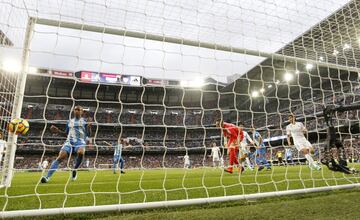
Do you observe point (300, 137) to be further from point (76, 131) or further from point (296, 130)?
point (76, 131)

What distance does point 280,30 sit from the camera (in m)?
5.52

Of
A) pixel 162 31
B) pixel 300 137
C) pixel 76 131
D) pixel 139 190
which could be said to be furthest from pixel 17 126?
pixel 300 137

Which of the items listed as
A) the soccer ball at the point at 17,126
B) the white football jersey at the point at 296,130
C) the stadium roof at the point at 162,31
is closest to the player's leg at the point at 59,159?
the soccer ball at the point at 17,126

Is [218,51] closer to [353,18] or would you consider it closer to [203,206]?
[203,206]

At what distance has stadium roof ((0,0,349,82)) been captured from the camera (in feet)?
12.3

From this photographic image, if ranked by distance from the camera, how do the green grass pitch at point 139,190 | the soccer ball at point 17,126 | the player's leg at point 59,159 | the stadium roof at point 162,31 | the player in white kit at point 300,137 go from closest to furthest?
the green grass pitch at point 139,190, the stadium roof at point 162,31, the soccer ball at point 17,126, the player's leg at point 59,159, the player in white kit at point 300,137

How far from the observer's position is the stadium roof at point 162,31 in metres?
3.75

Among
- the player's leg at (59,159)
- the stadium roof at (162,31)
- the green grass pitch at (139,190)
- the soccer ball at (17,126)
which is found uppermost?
the stadium roof at (162,31)

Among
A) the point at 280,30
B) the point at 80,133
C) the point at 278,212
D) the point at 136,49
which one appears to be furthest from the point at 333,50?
the point at 80,133

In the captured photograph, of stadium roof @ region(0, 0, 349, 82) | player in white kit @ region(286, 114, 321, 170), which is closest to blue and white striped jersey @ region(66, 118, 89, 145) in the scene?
stadium roof @ region(0, 0, 349, 82)

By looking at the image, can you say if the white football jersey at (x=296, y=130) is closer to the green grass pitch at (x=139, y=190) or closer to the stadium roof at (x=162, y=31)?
the green grass pitch at (x=139, y=190)

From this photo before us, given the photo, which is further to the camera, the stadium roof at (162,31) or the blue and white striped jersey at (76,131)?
the blue and white striped jersey at (76,131)

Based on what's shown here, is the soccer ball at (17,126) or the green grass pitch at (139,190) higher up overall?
the soccer ball at (17,126)

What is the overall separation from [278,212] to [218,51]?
3050 mm
